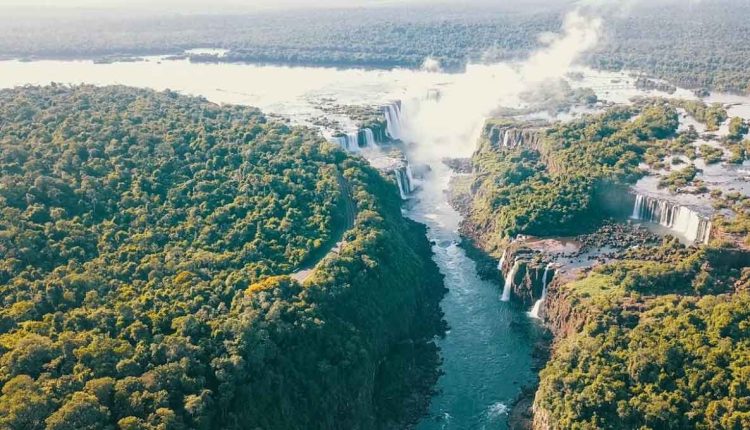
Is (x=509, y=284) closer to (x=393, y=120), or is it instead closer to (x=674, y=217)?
(x=674, y=217)

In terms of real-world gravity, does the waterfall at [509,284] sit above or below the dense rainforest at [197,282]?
below

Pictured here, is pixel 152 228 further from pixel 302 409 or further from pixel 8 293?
pixel 302 409

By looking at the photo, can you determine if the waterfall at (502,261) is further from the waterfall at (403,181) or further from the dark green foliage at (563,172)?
the waterfall at (403,181)

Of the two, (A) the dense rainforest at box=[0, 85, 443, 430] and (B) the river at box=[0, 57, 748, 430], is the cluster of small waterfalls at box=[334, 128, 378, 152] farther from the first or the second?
(A) the dense rainforest at box=[0, 85, 443, 430]

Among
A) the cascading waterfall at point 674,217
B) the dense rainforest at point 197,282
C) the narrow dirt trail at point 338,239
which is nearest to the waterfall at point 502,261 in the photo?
the dense rainforest at point 197,282

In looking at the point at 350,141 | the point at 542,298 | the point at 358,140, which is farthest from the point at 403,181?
the point at 542,298

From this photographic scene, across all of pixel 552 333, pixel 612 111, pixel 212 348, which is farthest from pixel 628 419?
pixel 612 111
